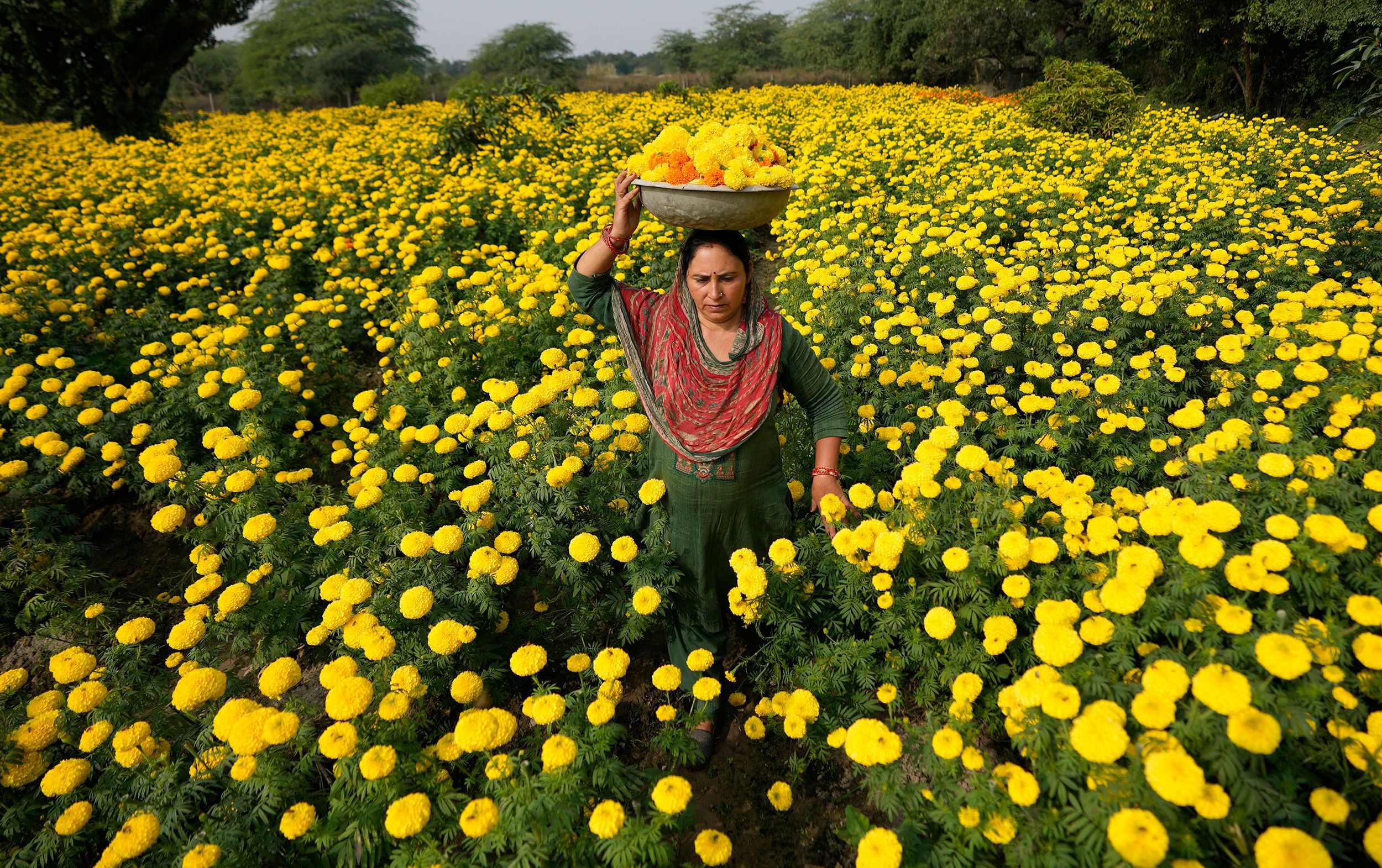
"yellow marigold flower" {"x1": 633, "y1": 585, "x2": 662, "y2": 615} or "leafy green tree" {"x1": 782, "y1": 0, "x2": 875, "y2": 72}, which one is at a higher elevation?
"leafy green tree" {"x1": 782, "y1": 0, "x2": 875, "y2": 72}

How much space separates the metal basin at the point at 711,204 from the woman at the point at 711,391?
13 centimetres

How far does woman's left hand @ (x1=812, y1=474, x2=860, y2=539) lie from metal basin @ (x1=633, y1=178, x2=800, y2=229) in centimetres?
98

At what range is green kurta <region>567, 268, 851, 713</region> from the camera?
Answer: 6.99 ft

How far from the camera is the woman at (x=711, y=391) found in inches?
78.9

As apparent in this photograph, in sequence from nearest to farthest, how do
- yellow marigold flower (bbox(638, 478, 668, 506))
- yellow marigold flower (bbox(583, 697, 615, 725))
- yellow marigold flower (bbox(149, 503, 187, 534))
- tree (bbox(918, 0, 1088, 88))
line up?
yellow marigold flower (bbox(583, 697, 615, 725)), yellow marigold flower (bbox(638, 478, 668, 506)), yellow marigold flower (bbox(149, 503, 187, 534)), tree (bbox(918, 0, 1088, 88))

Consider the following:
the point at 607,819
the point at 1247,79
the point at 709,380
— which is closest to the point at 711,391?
the point at 709,380

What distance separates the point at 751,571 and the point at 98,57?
2004 centimetres

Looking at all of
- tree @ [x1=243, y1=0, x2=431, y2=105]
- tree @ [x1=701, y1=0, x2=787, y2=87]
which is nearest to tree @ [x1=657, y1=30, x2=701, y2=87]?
tree @ [x1=701, y1=0, x2=787, y2=87]

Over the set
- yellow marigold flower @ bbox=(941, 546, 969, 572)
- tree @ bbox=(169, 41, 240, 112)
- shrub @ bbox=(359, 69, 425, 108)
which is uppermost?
tree @ bbox=(169, 41, 240, 112)

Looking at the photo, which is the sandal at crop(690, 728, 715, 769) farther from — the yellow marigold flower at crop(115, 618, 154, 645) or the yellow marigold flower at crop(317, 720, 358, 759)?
the yellow marigold flower at crop(115, 618, 154, 645)

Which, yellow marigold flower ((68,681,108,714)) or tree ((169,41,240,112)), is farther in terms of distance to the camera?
tree ((169,41,240,112))

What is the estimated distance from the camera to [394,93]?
20.8m

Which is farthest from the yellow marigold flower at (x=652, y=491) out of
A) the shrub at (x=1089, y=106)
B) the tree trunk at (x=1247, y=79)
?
the tree trunk at (x=1247, y=79)

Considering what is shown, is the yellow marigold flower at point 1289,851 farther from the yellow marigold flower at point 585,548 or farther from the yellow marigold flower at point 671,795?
the yellow marigold flower at point 585,548
